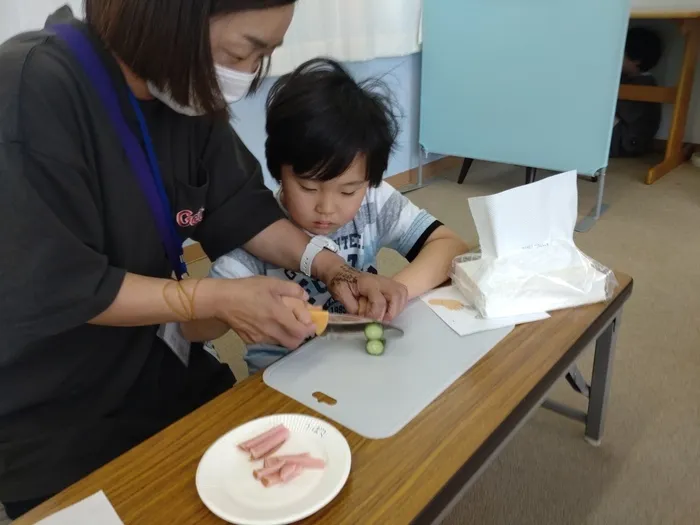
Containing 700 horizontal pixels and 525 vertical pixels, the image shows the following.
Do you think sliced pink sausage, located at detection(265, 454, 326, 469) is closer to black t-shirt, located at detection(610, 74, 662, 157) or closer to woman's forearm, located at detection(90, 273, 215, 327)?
woman's forearm, located at detection(90, 273, 215, 327)

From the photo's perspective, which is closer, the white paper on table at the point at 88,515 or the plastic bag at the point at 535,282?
the white paper on table at the point at 88,515

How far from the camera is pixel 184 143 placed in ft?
3.05

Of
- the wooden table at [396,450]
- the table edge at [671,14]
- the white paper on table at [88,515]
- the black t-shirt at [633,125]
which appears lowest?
the black t-shirt at [633,125]

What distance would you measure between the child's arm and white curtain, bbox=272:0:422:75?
4.28ft

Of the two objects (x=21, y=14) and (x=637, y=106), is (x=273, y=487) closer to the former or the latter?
(x=21, y=14)

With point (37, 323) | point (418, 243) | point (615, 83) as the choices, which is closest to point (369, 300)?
point (418, 243)

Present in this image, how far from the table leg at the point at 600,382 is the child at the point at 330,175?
315mm

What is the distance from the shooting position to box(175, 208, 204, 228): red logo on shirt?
936mm

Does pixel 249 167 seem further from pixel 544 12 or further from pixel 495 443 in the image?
pixel 544 12

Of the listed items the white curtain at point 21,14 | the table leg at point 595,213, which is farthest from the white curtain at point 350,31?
the table leg at point 595,213

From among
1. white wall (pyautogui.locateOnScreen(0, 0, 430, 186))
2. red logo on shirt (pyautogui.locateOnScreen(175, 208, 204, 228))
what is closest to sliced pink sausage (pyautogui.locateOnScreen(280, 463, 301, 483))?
red logo on shirt (pyautogui.locateOnScreen(175, 208, 204, 228))

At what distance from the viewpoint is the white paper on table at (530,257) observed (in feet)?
2.98

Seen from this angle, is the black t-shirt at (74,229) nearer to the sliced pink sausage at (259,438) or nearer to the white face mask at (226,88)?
the white face mask at (226,88)

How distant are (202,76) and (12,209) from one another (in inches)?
10.4
